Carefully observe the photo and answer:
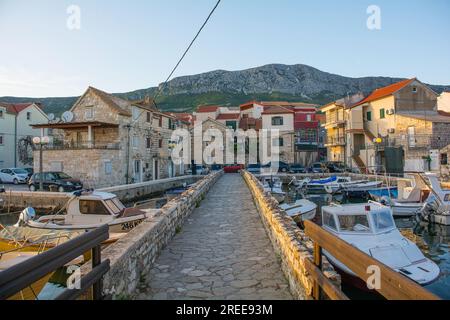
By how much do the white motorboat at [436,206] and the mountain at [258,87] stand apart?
111 metres

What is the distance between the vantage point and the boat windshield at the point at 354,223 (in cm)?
1101

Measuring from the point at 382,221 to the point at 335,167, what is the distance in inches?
1383

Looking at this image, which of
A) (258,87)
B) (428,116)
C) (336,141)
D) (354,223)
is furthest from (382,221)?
(258,87)

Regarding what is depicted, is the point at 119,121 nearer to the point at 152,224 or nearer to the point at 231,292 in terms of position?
the point at 152,224

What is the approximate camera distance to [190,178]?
41906 millimetres

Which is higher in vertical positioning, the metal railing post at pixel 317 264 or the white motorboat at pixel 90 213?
the metal railing post at pixel 317 264

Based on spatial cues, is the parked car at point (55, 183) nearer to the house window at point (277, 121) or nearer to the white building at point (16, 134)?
the white building at point (16, 134)

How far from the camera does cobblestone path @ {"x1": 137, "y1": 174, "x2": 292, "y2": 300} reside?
4.98 m

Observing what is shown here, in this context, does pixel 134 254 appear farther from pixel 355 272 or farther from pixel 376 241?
pixel 376 241

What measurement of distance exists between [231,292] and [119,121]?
102 feet

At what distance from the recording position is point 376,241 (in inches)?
407


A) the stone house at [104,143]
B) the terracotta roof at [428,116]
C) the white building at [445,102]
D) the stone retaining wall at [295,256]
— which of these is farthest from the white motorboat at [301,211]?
the white building at [445,102]

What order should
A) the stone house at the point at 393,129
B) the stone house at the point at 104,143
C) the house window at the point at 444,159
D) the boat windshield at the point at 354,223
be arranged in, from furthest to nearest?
the stone house at the point at 393,129
the house window at the point at 444,159
the stone house at the point at 104,143
the boat windshield at the point at 354,223
